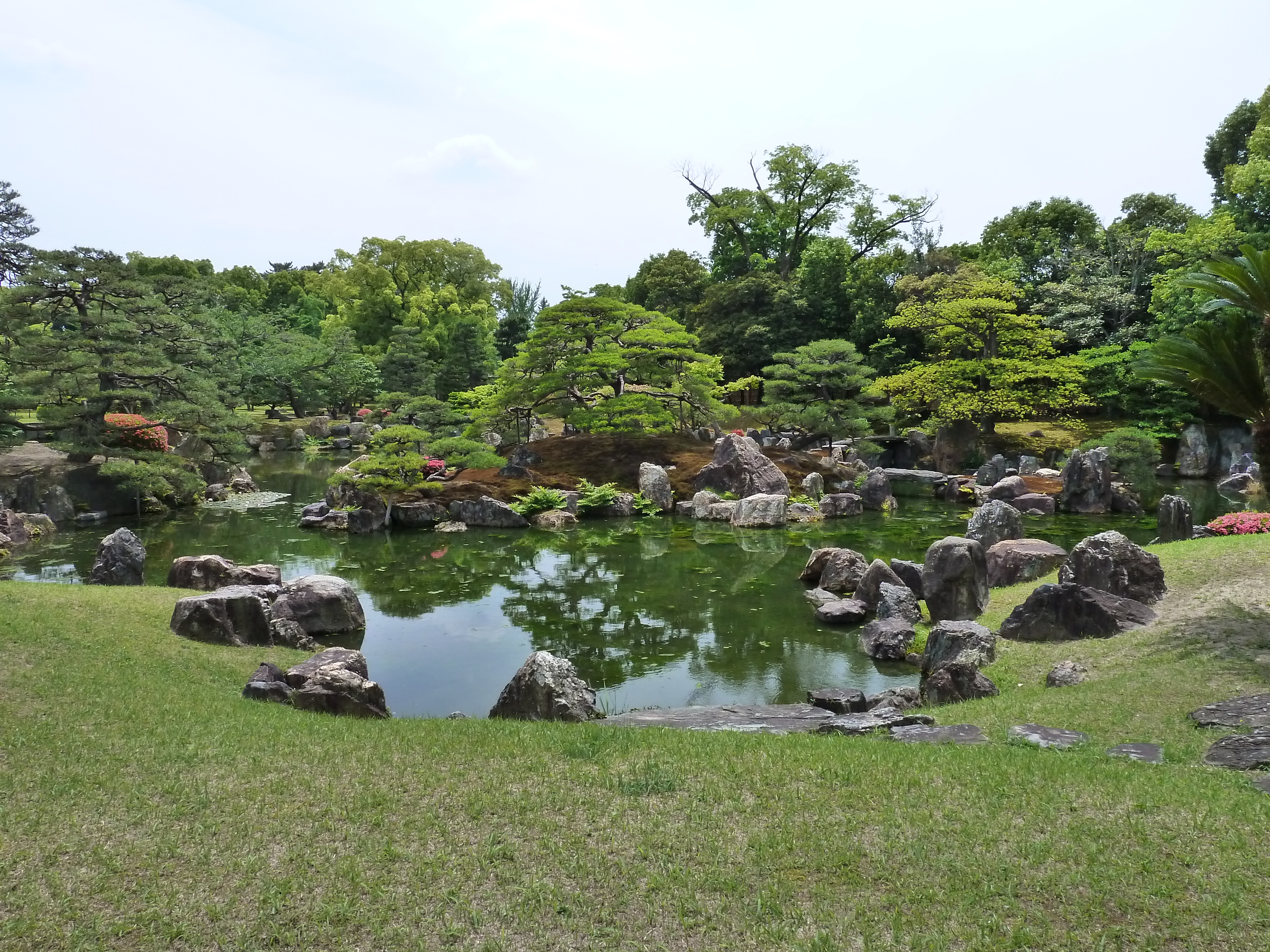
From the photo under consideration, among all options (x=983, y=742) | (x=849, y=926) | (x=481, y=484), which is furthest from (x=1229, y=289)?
(x=481, y=484)

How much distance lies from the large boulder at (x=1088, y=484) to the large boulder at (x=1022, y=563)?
11342 millimetres

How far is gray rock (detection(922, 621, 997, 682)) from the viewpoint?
9828 millimetres

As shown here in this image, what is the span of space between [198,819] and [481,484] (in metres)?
21.0

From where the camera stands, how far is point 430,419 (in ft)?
95.2

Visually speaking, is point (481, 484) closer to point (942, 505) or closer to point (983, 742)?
point (942, 505)

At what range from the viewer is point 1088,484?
23.7 m

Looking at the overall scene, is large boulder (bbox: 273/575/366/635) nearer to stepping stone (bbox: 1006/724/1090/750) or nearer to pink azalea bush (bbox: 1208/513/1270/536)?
stepping stone (bbox: 1006/724/1090/750)

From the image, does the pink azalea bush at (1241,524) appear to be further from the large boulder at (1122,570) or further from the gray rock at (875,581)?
the gray rock at (875,581)

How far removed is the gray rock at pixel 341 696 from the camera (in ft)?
26.6

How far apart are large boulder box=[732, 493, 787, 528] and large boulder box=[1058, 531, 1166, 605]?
1247 centimetres

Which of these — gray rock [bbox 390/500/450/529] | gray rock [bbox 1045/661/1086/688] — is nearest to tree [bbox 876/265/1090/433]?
gray rock [bbox 390/500/450/529]

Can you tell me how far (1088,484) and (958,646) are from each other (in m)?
16.8

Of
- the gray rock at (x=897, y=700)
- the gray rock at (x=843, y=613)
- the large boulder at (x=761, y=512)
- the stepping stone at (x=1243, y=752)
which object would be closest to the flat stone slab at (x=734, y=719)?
the gray rock at (x=897, y=700)

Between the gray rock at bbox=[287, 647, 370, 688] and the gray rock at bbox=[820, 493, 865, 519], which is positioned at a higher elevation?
the gray rock at bbox=[820, 493, 865, 519]
